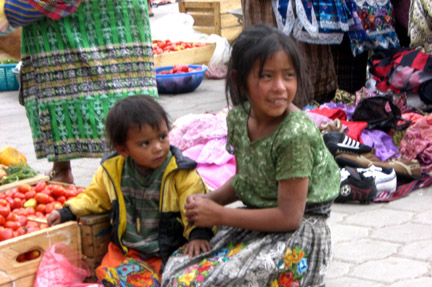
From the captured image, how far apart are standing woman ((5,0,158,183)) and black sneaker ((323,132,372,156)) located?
132 cm

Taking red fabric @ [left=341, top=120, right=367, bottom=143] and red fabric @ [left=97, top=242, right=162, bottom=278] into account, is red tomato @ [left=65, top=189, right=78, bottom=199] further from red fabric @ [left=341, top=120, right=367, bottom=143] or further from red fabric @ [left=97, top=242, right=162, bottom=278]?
red fabric @ [left=341, top=120, right=367, bottom=143]

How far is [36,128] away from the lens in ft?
12.3

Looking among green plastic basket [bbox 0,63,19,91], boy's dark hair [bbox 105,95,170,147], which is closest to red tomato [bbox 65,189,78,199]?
boy's dark hair [bbox 105,95,170,147]

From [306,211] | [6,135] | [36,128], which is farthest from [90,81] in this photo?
[6,135]

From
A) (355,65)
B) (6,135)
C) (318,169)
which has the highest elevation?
(318,169)

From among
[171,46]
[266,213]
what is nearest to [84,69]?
[266,213]

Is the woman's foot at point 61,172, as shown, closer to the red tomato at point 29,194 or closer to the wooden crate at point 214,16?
the red tomato at point 29,194

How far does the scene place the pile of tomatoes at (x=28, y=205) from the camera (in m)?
2.90

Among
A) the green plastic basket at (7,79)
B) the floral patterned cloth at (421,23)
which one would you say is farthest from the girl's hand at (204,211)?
the green plastic basket at (7,79)

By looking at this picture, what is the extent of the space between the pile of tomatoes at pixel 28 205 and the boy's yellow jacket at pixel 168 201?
0.99 feet

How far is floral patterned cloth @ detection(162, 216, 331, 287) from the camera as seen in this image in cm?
236

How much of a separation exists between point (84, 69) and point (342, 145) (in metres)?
1.76

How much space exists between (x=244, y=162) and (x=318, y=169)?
28 centimetres

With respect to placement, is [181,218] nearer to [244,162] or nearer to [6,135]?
[244,162]
